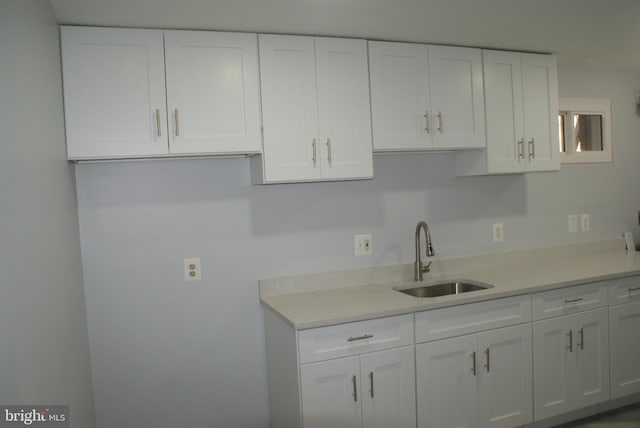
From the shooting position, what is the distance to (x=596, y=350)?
290 cm

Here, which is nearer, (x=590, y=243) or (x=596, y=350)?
(x=596, y=350)

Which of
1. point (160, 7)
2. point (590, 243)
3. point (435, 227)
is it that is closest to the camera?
point (160, 7)

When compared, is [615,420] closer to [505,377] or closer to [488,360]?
[505,377]

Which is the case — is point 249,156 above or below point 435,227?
above

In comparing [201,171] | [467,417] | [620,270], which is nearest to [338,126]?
[201,171]

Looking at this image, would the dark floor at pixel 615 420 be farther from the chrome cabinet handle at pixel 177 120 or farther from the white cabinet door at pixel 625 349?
the chrome cabinet handle at pixel 177 120

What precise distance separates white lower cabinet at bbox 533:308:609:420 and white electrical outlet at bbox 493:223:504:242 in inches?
28.8

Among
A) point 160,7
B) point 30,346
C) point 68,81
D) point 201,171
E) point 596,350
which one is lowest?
point 596,350

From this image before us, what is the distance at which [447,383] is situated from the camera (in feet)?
8.23

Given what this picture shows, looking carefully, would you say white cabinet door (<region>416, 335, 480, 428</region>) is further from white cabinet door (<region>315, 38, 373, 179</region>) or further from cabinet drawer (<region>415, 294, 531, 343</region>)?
white cabinet door (<region>315, 38, 373, 179</region>)

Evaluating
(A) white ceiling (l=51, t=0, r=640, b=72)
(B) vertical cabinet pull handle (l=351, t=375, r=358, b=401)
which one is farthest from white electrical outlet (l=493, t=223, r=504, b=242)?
(B) vertical cabinet pull handle (l=351, t=375, r=358, b=401)

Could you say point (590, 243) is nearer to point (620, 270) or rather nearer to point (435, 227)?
point (620, 270)

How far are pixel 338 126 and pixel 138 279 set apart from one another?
129 centimetres

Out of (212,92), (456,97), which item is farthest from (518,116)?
(212,92)
